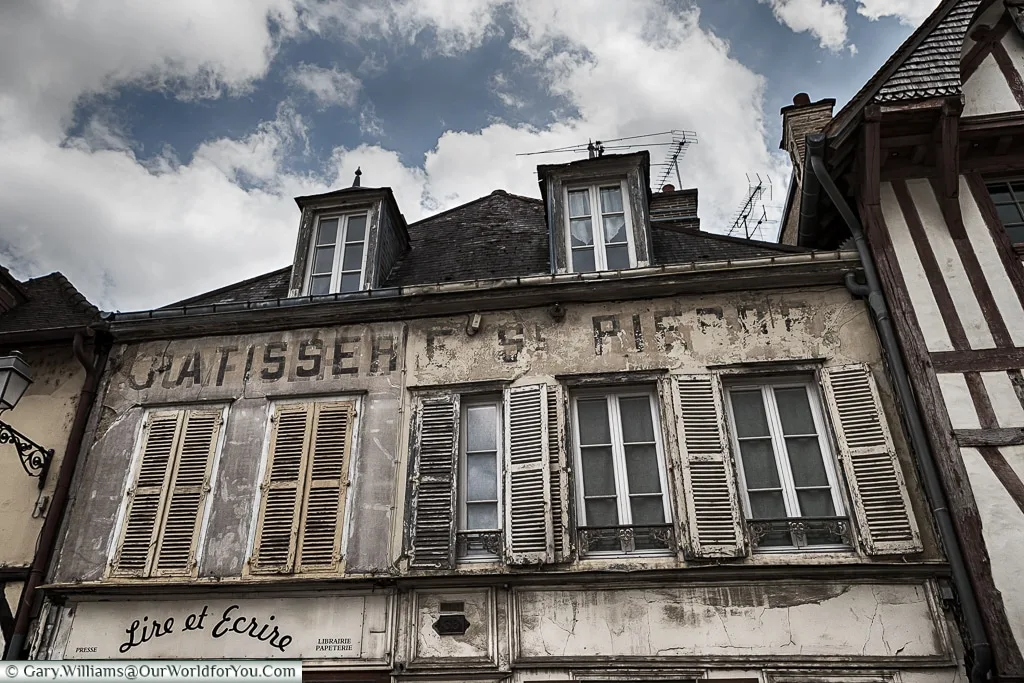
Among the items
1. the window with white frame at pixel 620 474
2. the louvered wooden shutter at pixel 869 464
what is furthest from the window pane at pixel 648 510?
the louvered wooden shutter at pixel 869 464

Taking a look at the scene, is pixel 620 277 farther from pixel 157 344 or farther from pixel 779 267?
pixel 157 344

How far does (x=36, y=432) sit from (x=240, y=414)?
2024mm

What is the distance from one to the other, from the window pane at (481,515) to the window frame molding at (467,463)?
42 millimetres

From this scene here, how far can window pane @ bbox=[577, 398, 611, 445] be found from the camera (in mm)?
6176

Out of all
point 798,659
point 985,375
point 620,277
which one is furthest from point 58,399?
point 985,375

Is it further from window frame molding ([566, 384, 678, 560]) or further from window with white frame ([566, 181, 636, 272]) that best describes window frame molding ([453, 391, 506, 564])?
window with white frame ([566, 181, 636, 272])

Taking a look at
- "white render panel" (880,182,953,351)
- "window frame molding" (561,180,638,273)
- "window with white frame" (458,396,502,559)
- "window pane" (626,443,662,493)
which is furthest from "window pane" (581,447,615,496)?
"white render panel" (880,182,953,351)

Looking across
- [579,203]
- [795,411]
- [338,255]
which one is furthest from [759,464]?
Answer: [338,255]

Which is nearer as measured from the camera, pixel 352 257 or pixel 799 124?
pixel 352 257

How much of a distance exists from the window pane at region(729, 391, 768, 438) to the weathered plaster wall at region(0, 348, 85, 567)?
607 cm

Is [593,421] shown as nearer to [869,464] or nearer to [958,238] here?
[869,464]

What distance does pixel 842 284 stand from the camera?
6.49 metres

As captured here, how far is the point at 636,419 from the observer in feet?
20.5

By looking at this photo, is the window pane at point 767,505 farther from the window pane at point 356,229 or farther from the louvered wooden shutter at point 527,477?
the window pane at point 356,229
